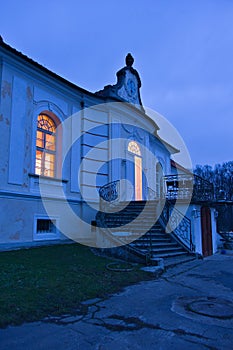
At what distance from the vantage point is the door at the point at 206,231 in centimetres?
1115

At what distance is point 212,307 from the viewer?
4328 mm

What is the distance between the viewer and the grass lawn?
400 centimetres

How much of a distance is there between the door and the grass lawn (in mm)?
4995

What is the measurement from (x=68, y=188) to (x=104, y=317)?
315 inches

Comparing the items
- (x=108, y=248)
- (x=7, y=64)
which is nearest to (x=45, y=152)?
(x=7, y=64)

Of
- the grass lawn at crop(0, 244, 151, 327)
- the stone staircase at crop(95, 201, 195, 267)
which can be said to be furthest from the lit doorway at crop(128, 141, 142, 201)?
the grass lawn at crop(0, 244, 151, 327)

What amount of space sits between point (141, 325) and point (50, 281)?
2.40m

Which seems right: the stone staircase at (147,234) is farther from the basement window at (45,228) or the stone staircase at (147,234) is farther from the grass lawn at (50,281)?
the basement window at (45,228)

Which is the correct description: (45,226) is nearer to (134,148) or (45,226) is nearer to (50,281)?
(50,281)

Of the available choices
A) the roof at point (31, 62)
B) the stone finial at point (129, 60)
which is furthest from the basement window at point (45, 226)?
the stone finial at point (129, 60)

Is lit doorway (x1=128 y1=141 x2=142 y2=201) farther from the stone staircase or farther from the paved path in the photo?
the paved path

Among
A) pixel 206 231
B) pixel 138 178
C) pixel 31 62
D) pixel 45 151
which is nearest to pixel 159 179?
pixel 138 178

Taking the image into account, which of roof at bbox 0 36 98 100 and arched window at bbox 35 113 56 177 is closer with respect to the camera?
roof at bbox 0 36 98 100

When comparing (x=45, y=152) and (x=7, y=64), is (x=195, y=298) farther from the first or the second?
(x=7, y=64)
